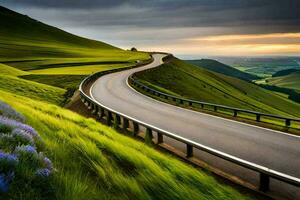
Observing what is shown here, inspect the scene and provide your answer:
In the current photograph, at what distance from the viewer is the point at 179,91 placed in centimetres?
5859

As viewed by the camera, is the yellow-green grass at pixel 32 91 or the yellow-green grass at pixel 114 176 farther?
the yellow-green grass at pixel 32 91

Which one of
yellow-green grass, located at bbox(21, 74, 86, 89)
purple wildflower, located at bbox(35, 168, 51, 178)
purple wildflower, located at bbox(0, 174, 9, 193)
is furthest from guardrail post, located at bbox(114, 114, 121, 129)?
yellow-green grass, located at bbox(21, 74, 86, 89)

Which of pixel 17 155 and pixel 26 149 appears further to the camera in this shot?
pixel 26 149

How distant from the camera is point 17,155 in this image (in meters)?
4.84

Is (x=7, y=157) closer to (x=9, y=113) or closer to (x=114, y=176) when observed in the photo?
(x=114, y=176)

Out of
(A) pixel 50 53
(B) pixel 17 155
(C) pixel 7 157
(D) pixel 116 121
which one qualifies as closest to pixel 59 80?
(D) pixel 116 121

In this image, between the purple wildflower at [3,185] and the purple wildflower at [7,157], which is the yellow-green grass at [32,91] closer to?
the purple wildflower at [7,157]

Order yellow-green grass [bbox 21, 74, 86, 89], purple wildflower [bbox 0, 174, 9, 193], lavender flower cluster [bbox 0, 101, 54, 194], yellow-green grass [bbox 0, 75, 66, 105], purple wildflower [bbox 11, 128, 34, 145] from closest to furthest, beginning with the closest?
purple wildflower [bbox 0, 174, 9, 193] < lavender flower cluster [bbox 0, 101, 54, 194] < purple wildflower [bbox 11, 128, 34, 145] < yellow-green grass [bbox 0, 75, 66, 105] < yellow-green grass [bbox 21, 74, 86, 89]

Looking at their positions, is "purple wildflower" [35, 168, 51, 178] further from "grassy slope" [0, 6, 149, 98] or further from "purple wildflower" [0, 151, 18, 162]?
"grassy slope" [0, 6, 149, 98]

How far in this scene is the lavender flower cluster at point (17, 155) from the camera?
4.43m

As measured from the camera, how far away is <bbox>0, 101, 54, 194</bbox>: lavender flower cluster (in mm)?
4434

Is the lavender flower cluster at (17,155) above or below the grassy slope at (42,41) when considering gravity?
above

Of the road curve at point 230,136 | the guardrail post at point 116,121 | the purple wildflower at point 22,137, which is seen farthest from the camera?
the guardrail post at point 116,121

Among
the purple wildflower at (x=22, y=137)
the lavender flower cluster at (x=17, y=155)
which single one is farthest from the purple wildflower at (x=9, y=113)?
the purple wildflower at (x=22, y=137)
